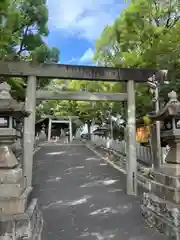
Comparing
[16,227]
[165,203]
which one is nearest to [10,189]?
[16,227]

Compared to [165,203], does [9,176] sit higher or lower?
higher

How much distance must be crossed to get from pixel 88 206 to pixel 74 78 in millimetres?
4444

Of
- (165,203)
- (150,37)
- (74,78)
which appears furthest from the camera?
(150,37)

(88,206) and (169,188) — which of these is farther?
(88,206)

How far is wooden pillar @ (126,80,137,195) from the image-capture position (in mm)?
8617

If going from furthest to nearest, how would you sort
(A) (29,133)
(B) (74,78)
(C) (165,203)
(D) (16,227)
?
1. (B) (74,78)
2. (A) (29,133)
3. (C) (165,203)
4. (D) (16,227)

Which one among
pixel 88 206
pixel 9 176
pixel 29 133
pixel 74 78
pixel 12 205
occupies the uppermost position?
pixel 74 78

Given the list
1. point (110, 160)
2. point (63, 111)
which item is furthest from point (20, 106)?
point (63, 111)

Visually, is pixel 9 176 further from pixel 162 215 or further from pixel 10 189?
pixel 162 215

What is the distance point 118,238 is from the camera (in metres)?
5.06

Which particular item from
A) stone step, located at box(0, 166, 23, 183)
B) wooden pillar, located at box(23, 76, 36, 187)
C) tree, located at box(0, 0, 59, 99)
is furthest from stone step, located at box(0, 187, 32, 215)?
tree, located at box(0, 0, 59, 99)

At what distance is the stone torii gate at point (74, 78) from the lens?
797 cm

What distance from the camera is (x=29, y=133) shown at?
794cm

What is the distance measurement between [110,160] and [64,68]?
8.53 meters
